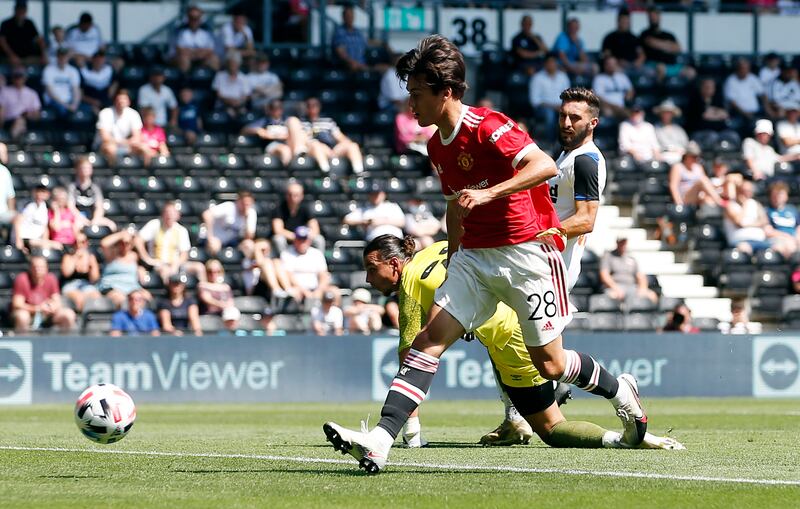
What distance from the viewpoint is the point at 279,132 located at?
22.2 meters

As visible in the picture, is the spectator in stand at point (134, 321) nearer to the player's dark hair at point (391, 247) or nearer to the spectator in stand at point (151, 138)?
the spectator in stand at point (151, 138)

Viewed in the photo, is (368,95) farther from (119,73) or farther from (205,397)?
Answer: (205,397)

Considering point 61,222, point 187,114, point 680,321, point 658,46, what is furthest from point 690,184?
point 61,222

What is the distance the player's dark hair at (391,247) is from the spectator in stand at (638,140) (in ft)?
49.3

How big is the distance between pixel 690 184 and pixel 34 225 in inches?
401

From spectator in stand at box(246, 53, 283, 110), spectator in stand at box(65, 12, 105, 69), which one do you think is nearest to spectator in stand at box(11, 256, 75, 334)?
spectator in stand at box(65, 12, 105, 69)

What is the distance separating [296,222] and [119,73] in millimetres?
4572

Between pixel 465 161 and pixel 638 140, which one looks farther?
pixel 638 140

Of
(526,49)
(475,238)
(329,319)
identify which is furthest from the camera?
(526,49)

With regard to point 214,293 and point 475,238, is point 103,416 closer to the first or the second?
point 475,238

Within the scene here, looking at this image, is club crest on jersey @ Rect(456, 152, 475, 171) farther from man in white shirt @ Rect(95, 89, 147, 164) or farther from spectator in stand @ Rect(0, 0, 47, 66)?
spectator in stand @ Rect(0, 0, 47, 66)

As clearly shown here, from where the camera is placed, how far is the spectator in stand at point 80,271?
1833 cm

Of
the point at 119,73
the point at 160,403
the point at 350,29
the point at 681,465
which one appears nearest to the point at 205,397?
the point at 160,403

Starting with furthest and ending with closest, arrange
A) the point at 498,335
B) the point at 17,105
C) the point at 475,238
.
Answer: the point at 17,105 → the point at 498,335 → the point at 475,238
